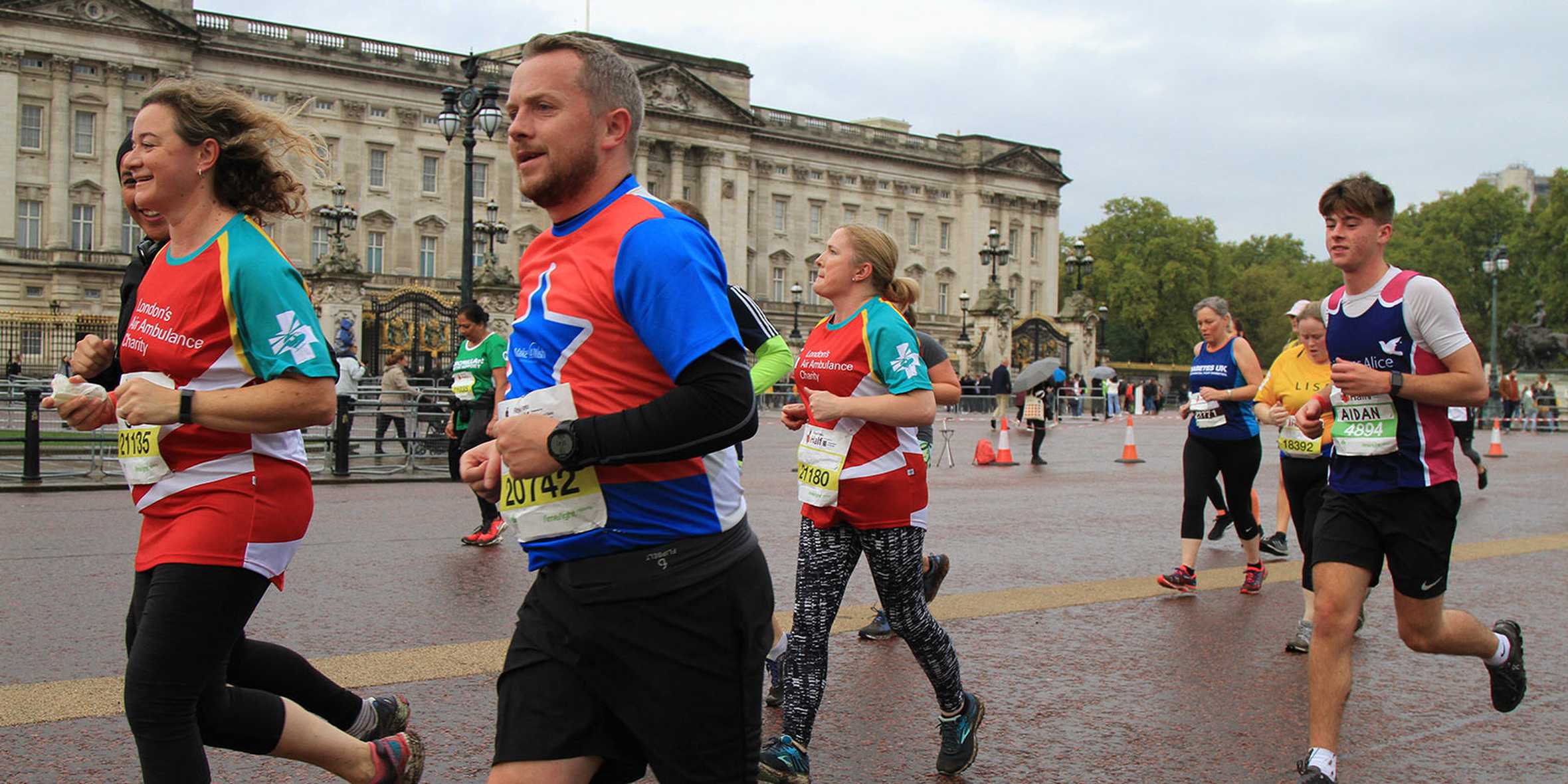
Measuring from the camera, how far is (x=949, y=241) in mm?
89250

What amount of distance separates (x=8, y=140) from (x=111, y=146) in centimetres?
400

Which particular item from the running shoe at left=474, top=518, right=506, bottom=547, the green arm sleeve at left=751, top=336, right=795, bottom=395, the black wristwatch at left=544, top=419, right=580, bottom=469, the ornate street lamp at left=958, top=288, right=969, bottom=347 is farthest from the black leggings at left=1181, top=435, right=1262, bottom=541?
the ornate street lamp at left=958, top=288, right=969, bottom=347

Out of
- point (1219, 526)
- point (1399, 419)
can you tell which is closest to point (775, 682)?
point (1399, 419)

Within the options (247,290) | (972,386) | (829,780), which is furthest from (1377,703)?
(972,386)

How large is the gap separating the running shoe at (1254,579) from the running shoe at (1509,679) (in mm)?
3273

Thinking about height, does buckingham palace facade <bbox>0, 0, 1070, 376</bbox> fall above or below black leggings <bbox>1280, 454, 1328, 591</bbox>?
above

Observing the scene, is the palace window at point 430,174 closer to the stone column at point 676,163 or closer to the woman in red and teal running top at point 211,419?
the stone column at point 676,163

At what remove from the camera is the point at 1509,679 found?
509 centimetres

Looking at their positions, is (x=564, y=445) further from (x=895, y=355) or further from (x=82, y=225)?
(x=82, y=225)

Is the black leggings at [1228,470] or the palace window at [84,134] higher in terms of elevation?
the palace window at [84,134]

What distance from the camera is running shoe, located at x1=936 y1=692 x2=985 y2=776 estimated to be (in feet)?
15.3

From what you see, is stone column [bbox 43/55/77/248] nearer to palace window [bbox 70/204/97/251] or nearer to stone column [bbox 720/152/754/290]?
palace window [bbox 70/204/97/251]

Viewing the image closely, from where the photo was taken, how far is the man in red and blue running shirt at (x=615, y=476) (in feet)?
8.61

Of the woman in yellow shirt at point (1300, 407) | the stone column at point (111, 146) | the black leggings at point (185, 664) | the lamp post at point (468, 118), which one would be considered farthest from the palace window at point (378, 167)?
the black leggings at point (185, 664)
